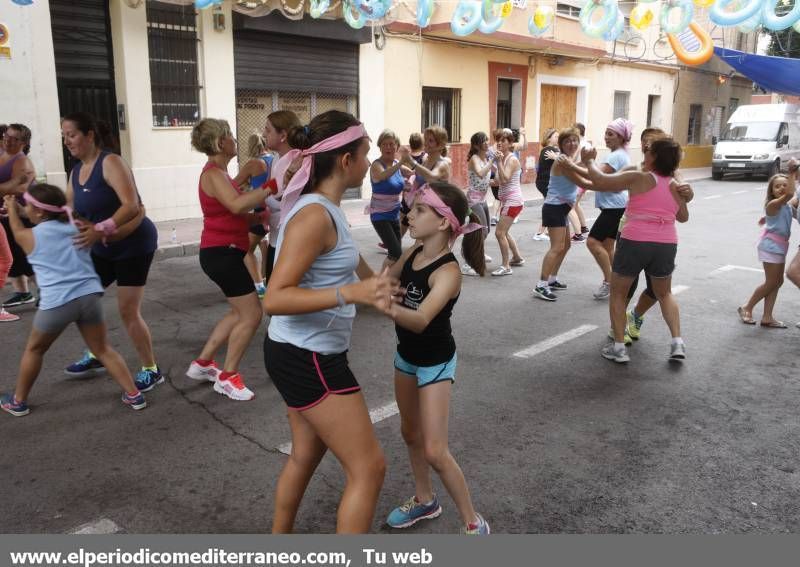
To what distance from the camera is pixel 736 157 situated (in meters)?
21.9

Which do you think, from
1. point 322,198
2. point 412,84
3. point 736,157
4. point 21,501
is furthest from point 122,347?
point 736,157

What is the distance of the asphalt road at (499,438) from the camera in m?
3.15

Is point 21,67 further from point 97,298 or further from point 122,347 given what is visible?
point 97,298

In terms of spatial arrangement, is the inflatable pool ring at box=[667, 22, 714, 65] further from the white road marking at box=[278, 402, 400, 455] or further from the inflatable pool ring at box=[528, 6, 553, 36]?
A: the white road marking at box=[278, 402, 400, 455]

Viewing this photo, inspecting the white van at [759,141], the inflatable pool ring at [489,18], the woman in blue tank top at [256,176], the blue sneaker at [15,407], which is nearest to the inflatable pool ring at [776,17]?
the inflatable pool ring at [489,18]

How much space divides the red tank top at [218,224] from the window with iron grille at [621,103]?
21.4 meters

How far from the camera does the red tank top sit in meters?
4.23

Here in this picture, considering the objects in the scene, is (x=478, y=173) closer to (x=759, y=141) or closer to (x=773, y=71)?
(x=773, y=71)

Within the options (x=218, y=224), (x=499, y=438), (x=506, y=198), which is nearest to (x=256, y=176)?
(x=218, y=224)

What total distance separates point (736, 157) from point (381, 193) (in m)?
19.0

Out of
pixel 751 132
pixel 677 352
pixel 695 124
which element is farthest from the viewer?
pixel 695 124

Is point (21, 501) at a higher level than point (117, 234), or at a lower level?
lower

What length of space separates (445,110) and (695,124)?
15.3 metres

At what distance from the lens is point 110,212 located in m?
4.31
